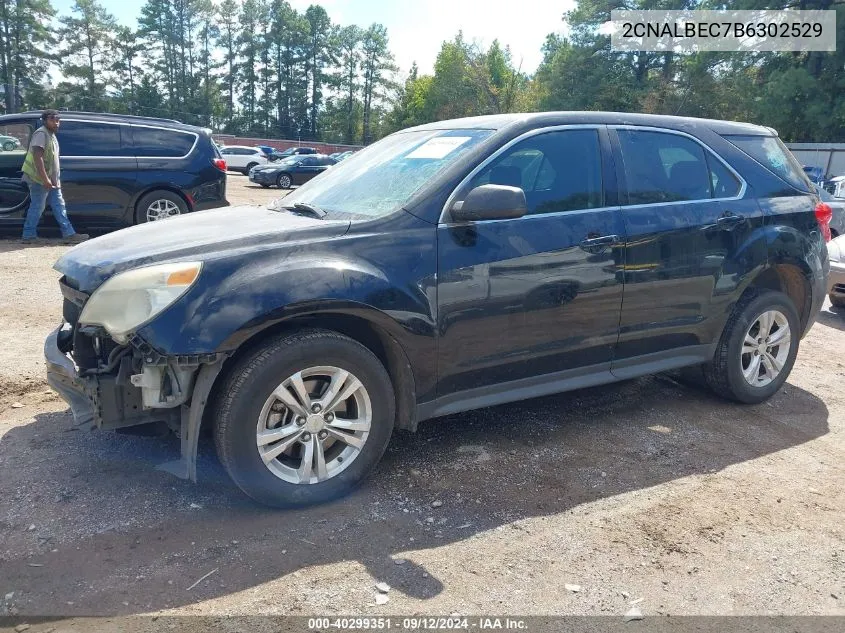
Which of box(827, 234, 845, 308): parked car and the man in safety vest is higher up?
the man in safety vest

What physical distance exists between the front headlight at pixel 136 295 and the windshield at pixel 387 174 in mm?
1013

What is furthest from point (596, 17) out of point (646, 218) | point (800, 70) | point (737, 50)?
point (646, 218)

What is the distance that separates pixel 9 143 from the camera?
955 cm

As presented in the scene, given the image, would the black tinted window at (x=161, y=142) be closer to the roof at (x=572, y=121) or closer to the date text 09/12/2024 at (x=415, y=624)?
the roof at (x=572, y=121)

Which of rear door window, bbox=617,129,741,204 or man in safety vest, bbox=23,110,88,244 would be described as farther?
man in safety vest, bbox=23,110,88,244

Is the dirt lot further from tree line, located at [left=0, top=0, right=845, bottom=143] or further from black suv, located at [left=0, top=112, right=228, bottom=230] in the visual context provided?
tree line, located at [left=0, top=0, right=845, bottom=143]

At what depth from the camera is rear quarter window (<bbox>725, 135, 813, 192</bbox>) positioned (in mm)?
4691

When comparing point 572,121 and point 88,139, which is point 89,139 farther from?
point 572,121

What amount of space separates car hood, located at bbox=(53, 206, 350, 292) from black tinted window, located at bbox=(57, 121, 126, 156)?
7111mm

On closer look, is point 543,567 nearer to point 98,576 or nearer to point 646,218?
point 98,576

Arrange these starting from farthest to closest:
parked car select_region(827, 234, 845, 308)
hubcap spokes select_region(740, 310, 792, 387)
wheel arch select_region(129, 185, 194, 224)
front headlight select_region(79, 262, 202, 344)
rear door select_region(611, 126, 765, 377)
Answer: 1. wheel arch select_region(129, 185, 194, 224)
2. parked car select_region(827, 234, 845, 308)
3. hubcap spokes select_region(740, 310, 792, 387)
4. rear door select_region(611, 126, 765, 377)
5. front headlight select_region(79, 262, 202, 344)

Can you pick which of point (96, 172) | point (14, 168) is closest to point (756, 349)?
point (96, 172)

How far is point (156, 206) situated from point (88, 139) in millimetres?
1356

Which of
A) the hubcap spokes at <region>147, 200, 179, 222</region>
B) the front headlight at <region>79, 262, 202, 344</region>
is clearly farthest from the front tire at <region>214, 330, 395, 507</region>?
the hubcap spokes at <region>147, 200, 179, 222</region>
